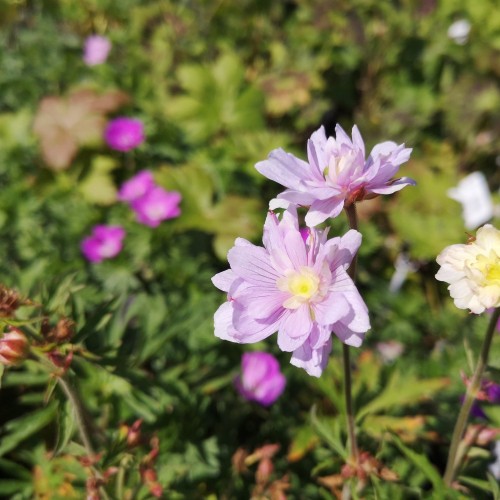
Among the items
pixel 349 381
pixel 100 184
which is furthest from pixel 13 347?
pixel 100 184

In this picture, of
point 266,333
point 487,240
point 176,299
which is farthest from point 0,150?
point 487,240

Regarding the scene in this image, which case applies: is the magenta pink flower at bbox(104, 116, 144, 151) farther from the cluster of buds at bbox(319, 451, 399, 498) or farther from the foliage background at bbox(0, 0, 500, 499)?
the cluster of buds at bbox(319, 451, 399, 498)

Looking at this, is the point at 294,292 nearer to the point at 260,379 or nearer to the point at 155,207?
the point at 260,379

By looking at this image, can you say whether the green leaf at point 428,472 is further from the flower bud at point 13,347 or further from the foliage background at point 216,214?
the flower bud at point 13,347

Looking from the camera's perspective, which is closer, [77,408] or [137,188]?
[77,408]

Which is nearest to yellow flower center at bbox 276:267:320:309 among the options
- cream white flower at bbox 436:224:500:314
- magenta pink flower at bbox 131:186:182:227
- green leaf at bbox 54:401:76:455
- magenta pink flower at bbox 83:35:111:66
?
cream white flower at bbox 436:224:500:314

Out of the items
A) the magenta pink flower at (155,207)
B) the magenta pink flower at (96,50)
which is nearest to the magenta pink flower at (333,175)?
the magenta pink flower at (155,207)
